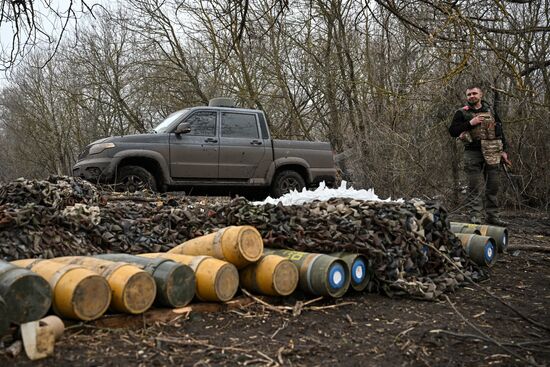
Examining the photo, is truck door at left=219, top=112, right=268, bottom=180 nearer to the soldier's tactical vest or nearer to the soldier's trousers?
the soldier's trousers

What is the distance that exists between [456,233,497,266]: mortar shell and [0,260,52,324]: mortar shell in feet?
13.3

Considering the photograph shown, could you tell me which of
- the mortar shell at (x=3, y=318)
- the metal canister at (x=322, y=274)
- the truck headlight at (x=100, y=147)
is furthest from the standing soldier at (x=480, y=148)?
the mortar shell at (x=3, y=318)

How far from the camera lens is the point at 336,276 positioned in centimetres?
411

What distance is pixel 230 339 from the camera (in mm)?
3309

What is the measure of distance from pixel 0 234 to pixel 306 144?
761 cm

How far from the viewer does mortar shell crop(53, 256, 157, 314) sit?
131 inches

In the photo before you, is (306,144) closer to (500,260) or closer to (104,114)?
(500,260)

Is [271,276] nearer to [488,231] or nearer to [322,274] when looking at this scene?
[322,274]

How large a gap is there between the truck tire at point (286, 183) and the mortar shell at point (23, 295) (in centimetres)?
791

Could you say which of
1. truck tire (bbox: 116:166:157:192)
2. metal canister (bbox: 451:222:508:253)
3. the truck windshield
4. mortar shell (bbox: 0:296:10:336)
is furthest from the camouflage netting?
the truck windshield

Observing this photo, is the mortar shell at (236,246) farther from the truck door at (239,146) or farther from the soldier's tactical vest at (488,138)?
the truck door at (239,146)

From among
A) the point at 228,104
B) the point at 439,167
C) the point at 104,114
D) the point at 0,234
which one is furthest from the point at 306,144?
the point at 104,114

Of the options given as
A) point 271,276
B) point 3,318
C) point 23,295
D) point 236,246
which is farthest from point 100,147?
point 3,318

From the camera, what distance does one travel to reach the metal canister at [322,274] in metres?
4.02
